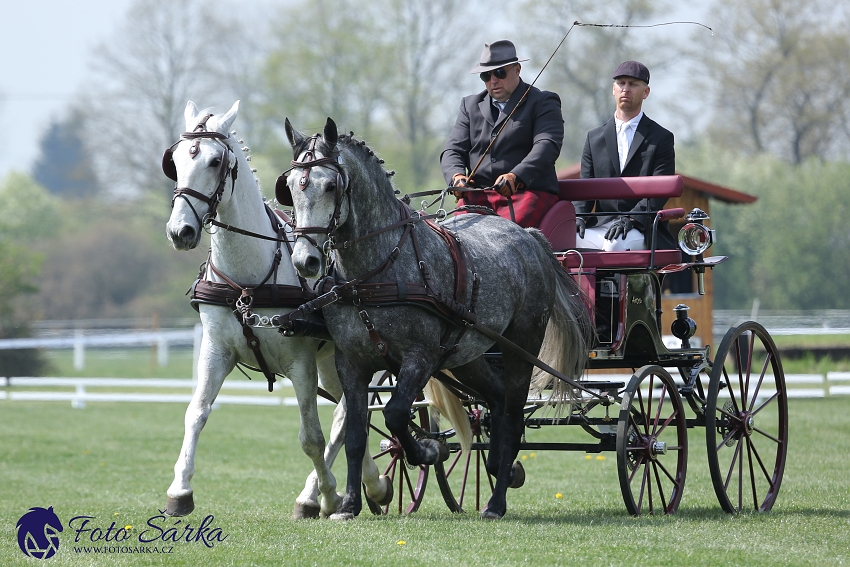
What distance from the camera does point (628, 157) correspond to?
25.7 feet

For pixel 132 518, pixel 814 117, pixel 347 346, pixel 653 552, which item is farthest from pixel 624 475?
pixel 814 117

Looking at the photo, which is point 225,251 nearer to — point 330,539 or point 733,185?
point 330,539

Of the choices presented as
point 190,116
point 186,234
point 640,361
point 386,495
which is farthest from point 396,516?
point 190,116

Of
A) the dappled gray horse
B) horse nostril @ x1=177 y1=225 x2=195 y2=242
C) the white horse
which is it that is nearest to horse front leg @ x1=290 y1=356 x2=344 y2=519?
the white horse

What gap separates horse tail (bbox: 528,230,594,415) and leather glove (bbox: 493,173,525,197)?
28 cm

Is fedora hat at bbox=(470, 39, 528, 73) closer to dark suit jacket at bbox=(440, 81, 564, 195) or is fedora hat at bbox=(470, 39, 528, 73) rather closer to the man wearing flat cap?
dark suit jacket at bbox=(440, 81, 564, 195)

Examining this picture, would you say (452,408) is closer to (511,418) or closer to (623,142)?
(511,418)

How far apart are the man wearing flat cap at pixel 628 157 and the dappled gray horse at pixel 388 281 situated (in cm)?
106

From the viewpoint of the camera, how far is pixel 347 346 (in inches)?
232

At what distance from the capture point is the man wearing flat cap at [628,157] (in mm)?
7500

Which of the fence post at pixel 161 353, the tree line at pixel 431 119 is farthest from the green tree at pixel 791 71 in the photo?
the fence post at pixel 161 353

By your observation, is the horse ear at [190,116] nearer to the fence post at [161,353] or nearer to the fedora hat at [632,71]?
the fedora hat at [632,71]

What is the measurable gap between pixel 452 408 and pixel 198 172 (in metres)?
2.23

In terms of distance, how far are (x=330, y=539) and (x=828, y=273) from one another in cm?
2656
